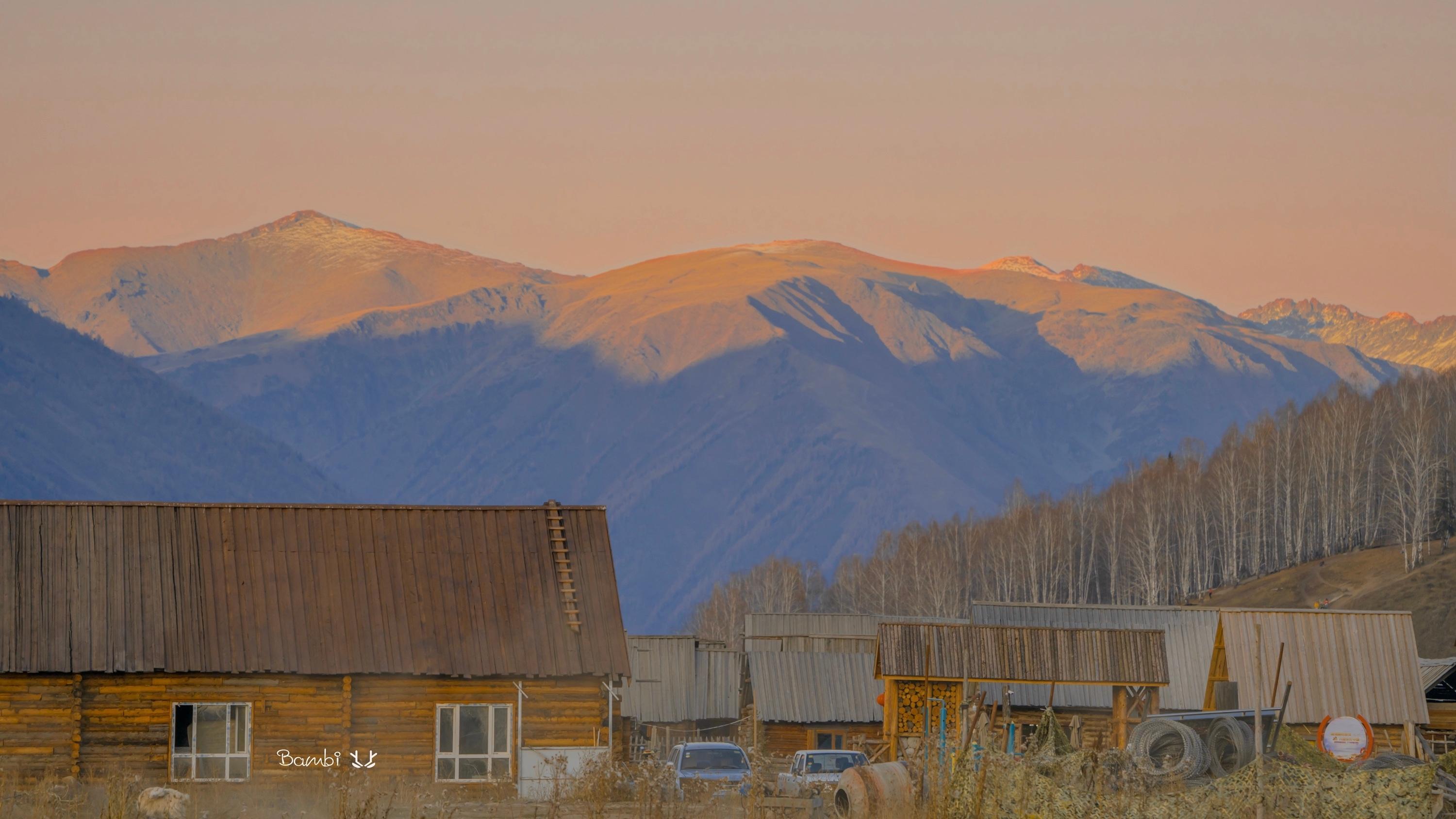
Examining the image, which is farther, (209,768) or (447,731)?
(447,731)

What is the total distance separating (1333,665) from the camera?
46.9 metres

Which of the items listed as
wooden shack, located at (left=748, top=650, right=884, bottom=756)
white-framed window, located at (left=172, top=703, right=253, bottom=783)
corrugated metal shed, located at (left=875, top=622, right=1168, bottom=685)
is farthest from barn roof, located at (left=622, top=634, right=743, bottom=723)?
white-framed window, located at (left=172, top=703, right=253, bottom=783)

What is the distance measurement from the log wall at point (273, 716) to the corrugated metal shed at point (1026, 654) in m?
9.36

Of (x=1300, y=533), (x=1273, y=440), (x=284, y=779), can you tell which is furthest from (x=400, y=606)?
(x=1273, y=440)

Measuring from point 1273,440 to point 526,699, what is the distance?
121m

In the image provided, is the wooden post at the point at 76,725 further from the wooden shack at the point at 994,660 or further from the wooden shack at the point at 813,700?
the wooden shack at the point at 813,700

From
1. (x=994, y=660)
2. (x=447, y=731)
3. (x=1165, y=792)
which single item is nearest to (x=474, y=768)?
(x=447, y=731)

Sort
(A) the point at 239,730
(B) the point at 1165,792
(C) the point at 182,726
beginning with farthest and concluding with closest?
(A) the point at 239,730
(C) the point at 182,726
(B) the point at 1165,792

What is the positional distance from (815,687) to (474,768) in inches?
996

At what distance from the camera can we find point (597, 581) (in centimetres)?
3756

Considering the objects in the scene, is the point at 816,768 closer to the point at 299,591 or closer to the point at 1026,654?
the point at 1026,654

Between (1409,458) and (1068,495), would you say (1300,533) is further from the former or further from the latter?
(1068,495)

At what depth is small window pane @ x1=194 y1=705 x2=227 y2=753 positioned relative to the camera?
34.6 metres

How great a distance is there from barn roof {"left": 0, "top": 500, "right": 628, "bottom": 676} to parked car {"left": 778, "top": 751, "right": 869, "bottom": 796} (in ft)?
14.6
